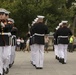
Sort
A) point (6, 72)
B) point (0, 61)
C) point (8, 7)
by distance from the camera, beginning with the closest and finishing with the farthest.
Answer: point (0, 61) → point (6, 72) → point (8, 7)

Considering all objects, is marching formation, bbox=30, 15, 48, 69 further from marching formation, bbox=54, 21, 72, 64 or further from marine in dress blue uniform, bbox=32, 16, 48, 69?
marching formation, bbox=54, 21, 72, 64

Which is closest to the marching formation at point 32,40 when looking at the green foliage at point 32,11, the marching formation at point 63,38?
the marching formation at point 63,38

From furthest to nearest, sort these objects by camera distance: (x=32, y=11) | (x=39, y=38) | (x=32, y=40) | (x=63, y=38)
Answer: (x=32, y=11)
(x=63, y=38)
(x=32, y=40)
(x=39, y=38)

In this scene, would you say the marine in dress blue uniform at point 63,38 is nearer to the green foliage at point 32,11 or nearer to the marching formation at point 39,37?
the marching formation at point 39,37

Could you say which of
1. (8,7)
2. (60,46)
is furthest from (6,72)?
(8,7)

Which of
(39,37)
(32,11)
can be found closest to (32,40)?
(39,37)

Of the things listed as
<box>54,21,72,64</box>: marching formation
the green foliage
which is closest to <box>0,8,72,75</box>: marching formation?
<box>54,21,72,64</box>: marching formation

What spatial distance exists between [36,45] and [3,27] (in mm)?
3895

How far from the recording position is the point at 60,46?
62.3 ft

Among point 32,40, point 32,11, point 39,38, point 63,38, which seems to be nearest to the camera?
point 39,38

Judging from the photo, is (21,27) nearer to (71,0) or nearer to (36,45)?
(71,0)

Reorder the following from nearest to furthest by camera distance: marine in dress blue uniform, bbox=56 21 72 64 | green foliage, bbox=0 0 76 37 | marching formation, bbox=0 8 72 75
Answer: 1. marching formation, bbox=0 8 72 75
2. marine in dress blue uniform, bbox=56 21 72 64
3. green foliage, bbox=0 0 76 37

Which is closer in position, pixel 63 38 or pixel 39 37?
pixel 39 37

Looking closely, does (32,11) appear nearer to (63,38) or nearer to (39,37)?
(63,38)
